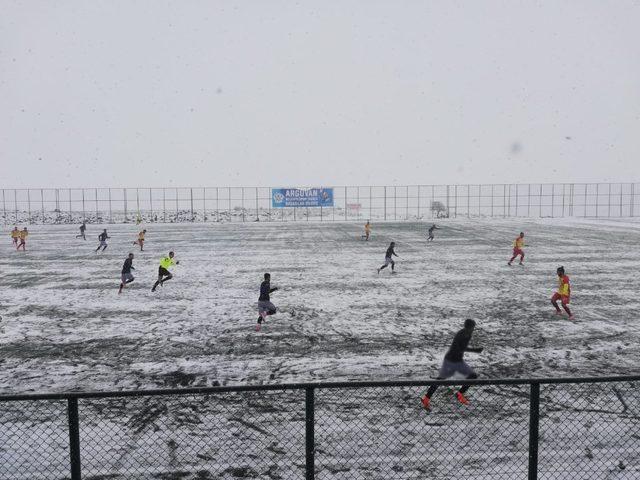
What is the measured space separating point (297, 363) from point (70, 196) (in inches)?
2751

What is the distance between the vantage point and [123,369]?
9.02 m

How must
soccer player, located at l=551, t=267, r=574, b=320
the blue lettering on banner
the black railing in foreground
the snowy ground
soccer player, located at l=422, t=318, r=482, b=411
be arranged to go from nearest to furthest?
the black railing in foreground, the snowy ground, soccer player, located at l=422, t=318, r=482, b=411, soccer player, located at l=551, t=267, r=574, b=320, the blue lettering on banner

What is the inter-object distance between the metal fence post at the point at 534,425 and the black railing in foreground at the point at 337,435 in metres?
0.01

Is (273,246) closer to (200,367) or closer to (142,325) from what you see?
(142,325)

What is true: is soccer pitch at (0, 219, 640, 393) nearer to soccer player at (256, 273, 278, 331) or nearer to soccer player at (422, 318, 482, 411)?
soccer player at (256, 273, 278, 331)

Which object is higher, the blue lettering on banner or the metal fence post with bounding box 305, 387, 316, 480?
the blue lettering on banner

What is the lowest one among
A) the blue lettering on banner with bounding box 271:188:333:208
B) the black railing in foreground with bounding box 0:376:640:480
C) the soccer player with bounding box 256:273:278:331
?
the black railing in foreground with bounding box 0:376:640:480

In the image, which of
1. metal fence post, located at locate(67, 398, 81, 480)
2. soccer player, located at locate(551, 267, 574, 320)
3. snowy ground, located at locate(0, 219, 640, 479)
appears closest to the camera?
metal fence post, located at locate(67, 398, 81, 480)

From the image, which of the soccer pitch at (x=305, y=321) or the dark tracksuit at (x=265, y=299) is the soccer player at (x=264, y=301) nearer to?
the dark tracksuit at (x=265, y=299)

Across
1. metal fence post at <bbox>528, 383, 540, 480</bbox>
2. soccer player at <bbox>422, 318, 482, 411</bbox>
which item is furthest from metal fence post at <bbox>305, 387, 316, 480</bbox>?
soccer player at <bbox>422, 318, 482, 411</bbox>

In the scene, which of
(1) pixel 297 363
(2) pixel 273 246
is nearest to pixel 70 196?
(2) pixel 273 246

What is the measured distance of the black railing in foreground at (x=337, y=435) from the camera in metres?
5.66

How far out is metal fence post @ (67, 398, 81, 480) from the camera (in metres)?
4.37

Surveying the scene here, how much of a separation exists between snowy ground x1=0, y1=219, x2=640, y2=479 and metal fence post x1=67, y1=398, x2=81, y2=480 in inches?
53.1
